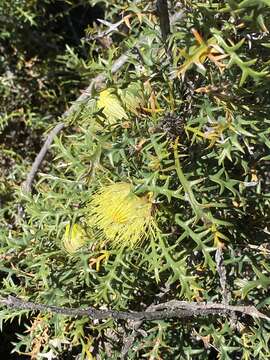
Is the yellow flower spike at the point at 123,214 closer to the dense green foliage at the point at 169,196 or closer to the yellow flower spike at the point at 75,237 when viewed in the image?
the dense green foliage at the point at 169,196

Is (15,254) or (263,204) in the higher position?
(15,254)

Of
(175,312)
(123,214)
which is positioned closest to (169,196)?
(123,214)

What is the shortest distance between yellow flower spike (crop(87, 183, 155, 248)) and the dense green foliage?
11mm

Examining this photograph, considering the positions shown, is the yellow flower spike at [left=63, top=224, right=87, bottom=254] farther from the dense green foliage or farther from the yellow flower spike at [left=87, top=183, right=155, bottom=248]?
the yellow flower spike at [left=87, top=183, right=155, bottom=248]

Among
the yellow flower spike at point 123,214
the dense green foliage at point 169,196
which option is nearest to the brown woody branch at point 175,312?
the dense green foliage at point 169,196

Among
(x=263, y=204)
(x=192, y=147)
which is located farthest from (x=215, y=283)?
(x=192, y=147)

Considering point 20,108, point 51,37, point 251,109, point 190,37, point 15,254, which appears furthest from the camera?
point 51,37

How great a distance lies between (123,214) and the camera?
1.17 meters

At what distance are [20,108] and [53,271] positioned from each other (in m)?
0.91

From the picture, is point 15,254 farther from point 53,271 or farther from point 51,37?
point 51,37

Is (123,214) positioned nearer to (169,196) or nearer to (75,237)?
(169,196)

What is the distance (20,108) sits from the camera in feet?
7.24

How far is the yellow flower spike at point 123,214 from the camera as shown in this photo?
1.18 m

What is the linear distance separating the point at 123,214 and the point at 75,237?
0.24m
